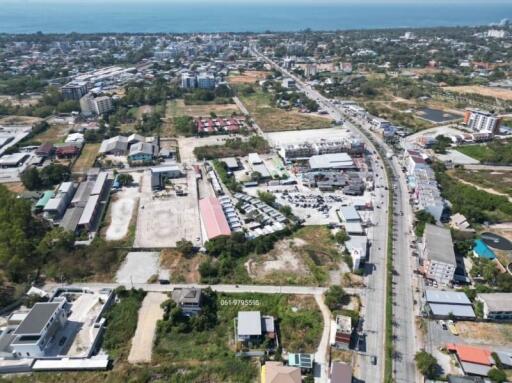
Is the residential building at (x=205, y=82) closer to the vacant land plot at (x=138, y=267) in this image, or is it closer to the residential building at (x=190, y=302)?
the vacant land plot at (x=138, y=267)

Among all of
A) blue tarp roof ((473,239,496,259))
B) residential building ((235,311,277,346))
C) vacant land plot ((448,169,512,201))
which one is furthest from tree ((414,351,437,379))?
vacant land plot ((448,169,512,201))

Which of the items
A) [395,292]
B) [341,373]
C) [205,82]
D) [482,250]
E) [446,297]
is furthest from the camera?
[205,82]

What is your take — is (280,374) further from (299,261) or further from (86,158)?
(86,158)

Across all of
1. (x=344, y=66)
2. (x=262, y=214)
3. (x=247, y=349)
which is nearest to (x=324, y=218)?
(x=262, y=214)

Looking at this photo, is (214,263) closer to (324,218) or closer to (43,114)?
(324,218)

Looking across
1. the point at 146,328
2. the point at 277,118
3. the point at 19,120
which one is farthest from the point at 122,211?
the point at 19,120

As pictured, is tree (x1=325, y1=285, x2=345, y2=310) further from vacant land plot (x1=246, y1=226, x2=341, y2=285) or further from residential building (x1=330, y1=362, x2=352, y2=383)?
residential building (x1=330, y1=362, x2=352, y2=383)
